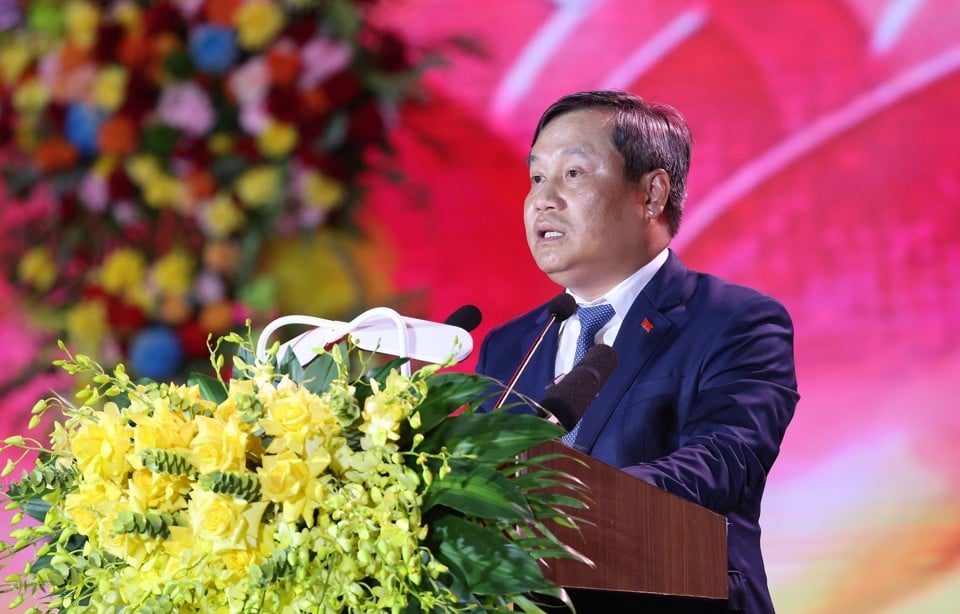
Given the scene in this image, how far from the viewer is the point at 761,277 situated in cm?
336

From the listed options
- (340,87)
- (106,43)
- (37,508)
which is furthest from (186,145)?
(37,508)

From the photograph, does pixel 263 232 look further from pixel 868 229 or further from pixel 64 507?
pixel 64 507

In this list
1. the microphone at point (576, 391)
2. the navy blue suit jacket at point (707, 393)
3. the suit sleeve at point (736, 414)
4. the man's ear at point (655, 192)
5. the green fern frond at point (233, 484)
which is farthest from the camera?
the man's ear at point (655, 192)

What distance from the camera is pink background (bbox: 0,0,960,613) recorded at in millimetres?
3264

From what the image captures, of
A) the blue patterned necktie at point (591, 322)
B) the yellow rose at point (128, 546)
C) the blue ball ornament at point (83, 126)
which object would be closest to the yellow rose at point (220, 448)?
the yellow rose at point (128, 546)

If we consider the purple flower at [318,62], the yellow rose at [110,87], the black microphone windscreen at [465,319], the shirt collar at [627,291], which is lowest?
the black microphone windscreen at [465,319]

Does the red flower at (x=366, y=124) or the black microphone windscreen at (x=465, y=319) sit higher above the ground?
the red flower at (x=366, y=124)

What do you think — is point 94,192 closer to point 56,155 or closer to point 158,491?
point 56,155

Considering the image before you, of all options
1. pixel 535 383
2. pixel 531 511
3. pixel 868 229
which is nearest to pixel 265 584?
pixel 531 511

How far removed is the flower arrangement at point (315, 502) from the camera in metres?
1.05

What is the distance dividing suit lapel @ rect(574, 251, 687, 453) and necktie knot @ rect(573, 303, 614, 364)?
0.07 m

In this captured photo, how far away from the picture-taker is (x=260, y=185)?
129 inches

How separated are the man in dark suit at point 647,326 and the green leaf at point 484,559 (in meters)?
0.78

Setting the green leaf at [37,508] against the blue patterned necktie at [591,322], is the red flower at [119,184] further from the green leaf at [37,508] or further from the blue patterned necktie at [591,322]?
the green leaf at [37,508]
